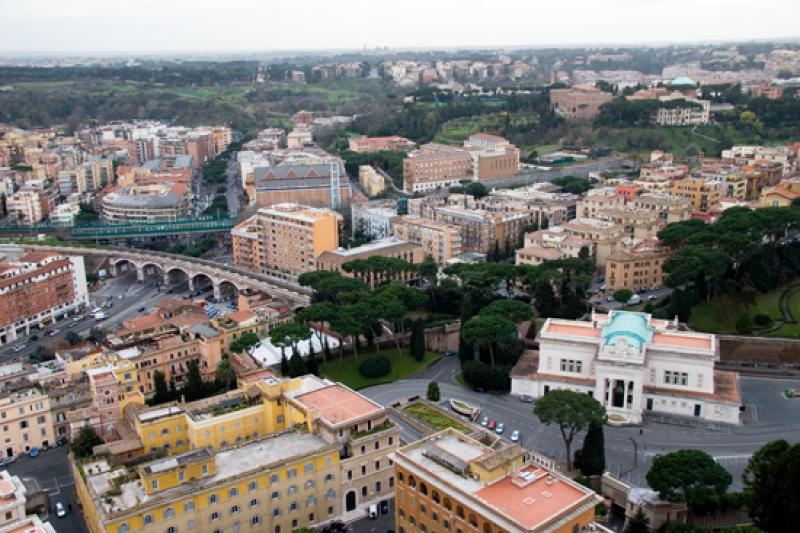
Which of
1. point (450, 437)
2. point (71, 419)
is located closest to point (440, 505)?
point (450, 437)

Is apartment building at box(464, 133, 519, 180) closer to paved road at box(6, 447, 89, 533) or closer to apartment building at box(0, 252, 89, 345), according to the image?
apartment building at box(0, 252, 89, 345)

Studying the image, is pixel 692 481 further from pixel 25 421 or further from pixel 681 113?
pixel 681 113

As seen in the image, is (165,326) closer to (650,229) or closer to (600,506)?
(600,506)

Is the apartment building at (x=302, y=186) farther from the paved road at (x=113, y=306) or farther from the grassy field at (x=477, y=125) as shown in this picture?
the grassy field at (x=477, y=125)

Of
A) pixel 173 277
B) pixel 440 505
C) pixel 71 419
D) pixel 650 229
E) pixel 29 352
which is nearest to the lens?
pixel 440 505

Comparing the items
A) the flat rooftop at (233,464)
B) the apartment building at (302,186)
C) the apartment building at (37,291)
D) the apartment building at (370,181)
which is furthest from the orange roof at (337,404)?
the apartment building at (370,181)
